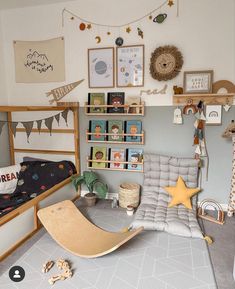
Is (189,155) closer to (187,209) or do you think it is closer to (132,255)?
(187,209)

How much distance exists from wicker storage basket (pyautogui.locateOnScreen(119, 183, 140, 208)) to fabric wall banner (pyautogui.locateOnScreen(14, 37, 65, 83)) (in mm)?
1728

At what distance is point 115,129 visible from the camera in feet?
10.9

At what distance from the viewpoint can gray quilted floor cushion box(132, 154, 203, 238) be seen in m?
2.62

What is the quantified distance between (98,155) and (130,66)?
1.25 m

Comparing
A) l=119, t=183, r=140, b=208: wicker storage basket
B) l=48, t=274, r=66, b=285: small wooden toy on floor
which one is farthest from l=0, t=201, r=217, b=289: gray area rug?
l=119, t=183, r=140, b=208: wicker storage basket

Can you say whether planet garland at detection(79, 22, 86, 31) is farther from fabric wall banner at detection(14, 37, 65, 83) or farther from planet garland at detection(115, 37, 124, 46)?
planet garland at detection(115, 37, 124, 46)

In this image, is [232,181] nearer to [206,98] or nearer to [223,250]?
[223,250]

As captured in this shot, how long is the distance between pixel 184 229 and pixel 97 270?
0.97m

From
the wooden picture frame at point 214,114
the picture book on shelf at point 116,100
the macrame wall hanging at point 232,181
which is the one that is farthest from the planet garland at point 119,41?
the macrame wall hanging at point 232,181

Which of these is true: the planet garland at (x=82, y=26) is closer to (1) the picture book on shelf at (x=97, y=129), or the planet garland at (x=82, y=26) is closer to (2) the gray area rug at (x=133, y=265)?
(1) the picture book on shelf at (x=97, y=129)

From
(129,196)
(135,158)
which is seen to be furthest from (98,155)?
(129,196)

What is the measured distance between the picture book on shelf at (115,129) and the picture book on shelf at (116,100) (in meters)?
0.15

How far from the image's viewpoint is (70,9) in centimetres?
326

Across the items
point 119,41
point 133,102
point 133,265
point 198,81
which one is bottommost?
point 133,265
